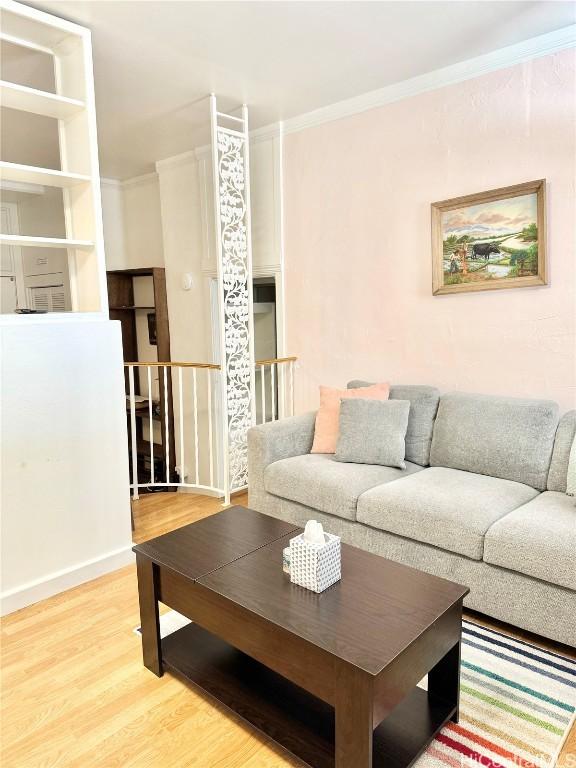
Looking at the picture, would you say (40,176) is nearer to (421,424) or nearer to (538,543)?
(421,424)

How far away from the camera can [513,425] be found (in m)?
2.77

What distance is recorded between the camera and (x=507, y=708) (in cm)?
186

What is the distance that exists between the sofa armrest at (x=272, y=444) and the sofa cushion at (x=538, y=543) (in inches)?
53.4

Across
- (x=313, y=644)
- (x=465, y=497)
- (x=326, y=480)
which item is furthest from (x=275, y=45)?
(x=313, y=644)

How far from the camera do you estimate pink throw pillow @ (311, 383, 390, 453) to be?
3312 mm

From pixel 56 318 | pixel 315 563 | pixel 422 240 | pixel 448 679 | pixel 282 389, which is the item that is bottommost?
pixel 448 679

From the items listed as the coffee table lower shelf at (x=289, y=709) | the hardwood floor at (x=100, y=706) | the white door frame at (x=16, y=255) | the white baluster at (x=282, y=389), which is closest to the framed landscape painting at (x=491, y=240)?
the white baluster at (x=282, y=389)

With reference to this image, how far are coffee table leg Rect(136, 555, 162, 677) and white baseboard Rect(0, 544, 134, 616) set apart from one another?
2.78ft

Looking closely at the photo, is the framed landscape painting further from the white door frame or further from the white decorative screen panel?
the white door frame

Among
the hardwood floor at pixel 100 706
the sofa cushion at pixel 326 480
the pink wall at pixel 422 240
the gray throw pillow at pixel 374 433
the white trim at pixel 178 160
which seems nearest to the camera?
the hardwood floor at pixel 100 706

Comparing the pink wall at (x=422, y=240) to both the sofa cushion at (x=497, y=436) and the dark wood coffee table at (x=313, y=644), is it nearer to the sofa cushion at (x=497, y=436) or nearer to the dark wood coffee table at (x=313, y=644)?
the sofa cushion at (x=497, y=436)

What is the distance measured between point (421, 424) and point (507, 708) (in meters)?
1.58

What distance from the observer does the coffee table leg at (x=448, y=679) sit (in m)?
1.74

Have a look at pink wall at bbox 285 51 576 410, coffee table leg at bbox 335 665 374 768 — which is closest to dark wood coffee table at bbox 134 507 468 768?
coffee table leg at bbox 335 665 374 768
